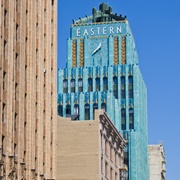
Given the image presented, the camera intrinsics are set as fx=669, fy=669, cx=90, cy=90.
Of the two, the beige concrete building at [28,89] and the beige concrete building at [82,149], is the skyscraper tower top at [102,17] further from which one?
the beige concrete building at [28,89]

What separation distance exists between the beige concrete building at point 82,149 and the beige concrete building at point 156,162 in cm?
8752

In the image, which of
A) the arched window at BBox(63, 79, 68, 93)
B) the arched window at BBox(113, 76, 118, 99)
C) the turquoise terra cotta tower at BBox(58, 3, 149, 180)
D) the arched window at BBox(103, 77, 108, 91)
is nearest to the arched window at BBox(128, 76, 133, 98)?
the turquoise terra cotta tower at BBox(58, 3, 149, 180)

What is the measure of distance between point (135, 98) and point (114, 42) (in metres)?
15.5

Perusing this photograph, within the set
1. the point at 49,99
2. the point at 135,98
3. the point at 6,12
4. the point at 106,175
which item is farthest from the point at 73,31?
the point at 6,12

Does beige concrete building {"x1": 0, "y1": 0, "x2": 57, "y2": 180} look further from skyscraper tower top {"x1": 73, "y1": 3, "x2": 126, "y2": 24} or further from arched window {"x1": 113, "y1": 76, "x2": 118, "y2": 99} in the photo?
skyscraper tower top {"x1": 73, "y1": 3, "x2": 126, "y2": 24}

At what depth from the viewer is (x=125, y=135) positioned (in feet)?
489

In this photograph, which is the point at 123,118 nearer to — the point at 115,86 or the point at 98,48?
the point at 115,86

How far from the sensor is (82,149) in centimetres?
10175

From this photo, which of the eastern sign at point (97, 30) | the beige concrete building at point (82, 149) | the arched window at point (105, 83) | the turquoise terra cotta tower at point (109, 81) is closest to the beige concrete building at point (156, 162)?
the turquoise terra cotta tower at point (109, 81)

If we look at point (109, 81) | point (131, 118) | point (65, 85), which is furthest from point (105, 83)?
point (131, 118)

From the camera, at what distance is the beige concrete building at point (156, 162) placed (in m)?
190

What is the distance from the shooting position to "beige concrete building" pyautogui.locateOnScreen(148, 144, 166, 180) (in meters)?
190

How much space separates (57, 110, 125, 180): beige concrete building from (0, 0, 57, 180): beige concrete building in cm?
2080

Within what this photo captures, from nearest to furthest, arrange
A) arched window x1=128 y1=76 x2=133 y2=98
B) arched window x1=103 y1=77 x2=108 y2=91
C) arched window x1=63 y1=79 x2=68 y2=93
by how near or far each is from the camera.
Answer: arched window x1=128 y1=76 x2=133 y2=98 → arched window x1=103 y1=77 x2=108 y2=91 → arched window x1=63 y1=79 x2=68 y2=93
